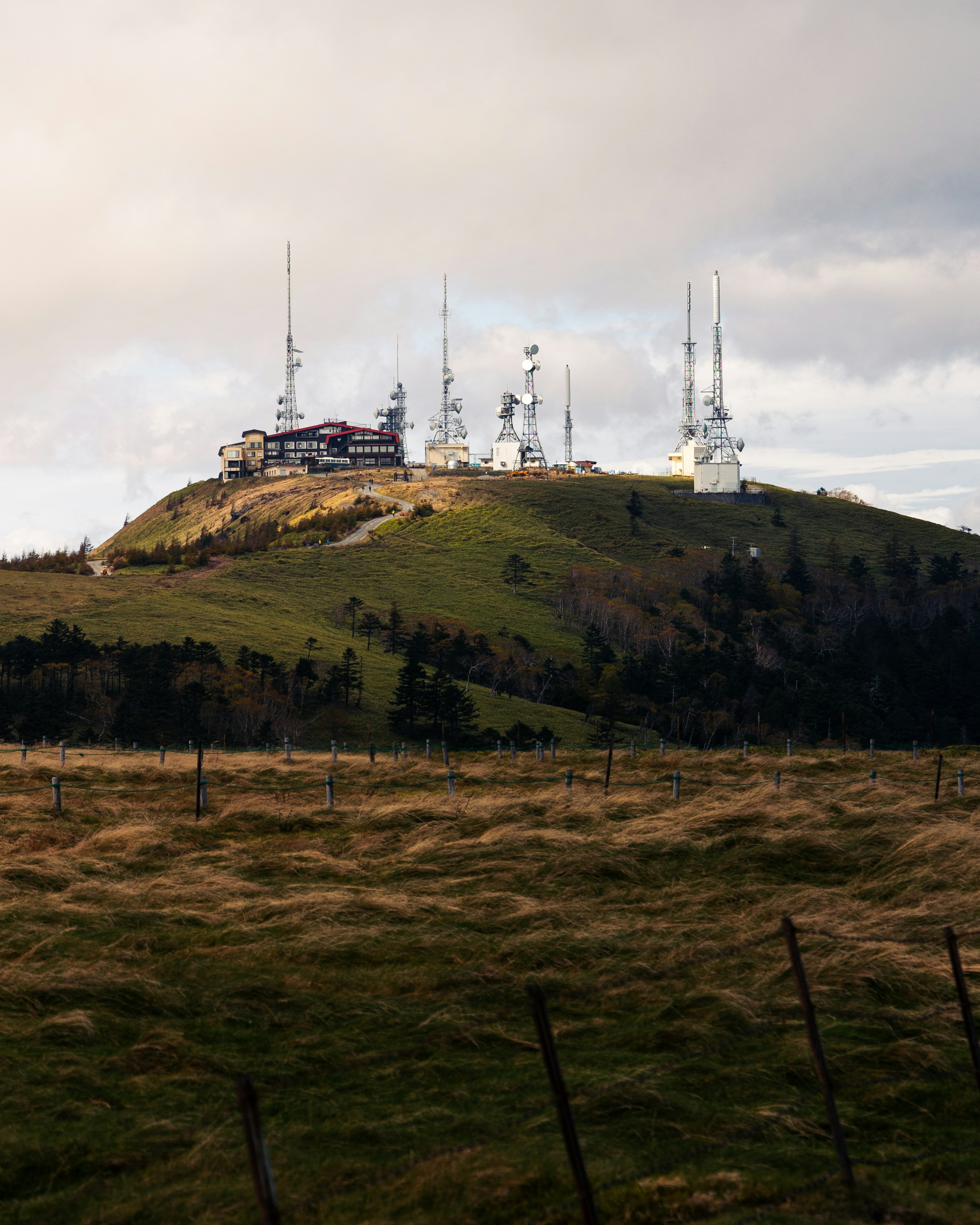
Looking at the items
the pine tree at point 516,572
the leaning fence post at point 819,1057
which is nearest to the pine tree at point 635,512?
the pine tree at point 516,572

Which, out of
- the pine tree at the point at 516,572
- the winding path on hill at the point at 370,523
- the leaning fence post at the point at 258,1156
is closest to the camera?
the leaning fence post at the point at 258,1156

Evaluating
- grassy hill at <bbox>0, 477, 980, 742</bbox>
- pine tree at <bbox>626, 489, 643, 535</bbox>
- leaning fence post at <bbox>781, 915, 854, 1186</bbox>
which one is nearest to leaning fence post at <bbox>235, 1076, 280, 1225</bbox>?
leaning fence post at <bbox>781, 915, 854, 1186</bbox>

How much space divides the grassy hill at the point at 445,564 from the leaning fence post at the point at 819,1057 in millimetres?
61183

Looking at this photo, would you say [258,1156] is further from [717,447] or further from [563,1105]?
[717,447]

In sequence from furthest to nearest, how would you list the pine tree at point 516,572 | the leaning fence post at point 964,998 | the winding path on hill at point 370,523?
the winding path on hill at point 370,523 → the pine tree at point 516,572 → the leaning fence post at point 964,998

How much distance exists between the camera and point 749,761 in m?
36.5

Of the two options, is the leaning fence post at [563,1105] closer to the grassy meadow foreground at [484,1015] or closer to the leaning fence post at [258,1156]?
the grassy meadow foreground at [484,1015]

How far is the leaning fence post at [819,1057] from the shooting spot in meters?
6.90

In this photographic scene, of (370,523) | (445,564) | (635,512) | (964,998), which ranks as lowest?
(964,998)

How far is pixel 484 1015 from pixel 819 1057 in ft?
15.6

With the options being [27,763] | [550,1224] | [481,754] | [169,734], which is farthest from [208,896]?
[169,734]

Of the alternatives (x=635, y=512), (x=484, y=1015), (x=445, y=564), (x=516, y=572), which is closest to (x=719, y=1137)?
(x=484, y=1015)

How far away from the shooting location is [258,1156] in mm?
4945

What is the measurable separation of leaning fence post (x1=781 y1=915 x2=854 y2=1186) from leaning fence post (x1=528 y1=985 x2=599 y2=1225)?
1.76 meters
